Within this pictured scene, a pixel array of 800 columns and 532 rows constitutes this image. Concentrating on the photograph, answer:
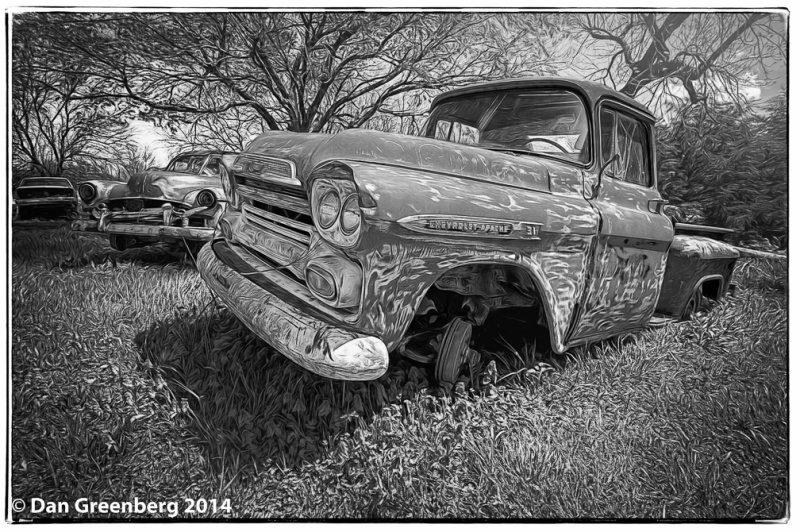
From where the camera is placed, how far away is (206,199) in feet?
11.9

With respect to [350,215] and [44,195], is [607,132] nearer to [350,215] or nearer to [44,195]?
[350,215]

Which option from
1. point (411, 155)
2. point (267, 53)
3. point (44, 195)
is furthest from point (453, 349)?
point (44, 195)

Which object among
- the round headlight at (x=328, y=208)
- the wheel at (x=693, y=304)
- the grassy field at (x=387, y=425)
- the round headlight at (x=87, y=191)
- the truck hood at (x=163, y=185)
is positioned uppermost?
the truck hood at (x=163, y=185)

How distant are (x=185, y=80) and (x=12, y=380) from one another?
190 cm

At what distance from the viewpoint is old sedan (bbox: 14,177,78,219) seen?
2.87 metres

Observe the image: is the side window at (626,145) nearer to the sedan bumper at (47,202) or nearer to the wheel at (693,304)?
the wheel at (693,304)

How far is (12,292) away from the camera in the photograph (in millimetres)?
2840

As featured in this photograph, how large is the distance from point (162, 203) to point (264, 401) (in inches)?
66.2

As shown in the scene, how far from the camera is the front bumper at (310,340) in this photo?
74.7 inches

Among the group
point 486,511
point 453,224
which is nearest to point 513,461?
point 486,511

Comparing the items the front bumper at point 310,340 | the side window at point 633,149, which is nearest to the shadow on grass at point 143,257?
the front bumper at point 310,340

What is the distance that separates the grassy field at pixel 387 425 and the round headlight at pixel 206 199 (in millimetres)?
890

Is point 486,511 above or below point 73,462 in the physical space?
below

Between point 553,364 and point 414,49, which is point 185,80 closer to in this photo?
point 414,49
